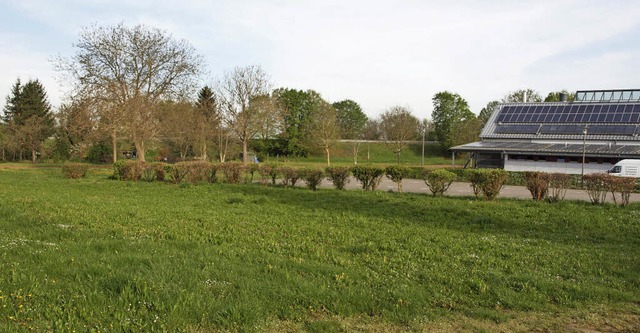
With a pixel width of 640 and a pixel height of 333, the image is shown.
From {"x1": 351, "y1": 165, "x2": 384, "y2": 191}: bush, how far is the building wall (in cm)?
2470

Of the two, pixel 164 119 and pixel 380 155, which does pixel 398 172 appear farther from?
pixel 380 155

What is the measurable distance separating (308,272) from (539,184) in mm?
12449

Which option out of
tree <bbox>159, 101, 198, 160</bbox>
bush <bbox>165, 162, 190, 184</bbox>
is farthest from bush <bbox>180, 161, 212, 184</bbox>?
tree <bbox>159, 101, 198, 160</bbox>

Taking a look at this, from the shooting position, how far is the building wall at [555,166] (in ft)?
118

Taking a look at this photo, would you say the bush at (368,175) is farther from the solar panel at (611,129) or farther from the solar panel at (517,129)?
the solar panel at (611,129)

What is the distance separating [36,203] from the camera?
37.3 feet

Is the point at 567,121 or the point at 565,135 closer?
the point at 565,135

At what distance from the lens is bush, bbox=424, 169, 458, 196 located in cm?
1594

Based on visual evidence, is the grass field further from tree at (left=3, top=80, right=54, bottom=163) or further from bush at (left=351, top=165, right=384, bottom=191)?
tree at (left=3, top=80, right=54, bottom=163)

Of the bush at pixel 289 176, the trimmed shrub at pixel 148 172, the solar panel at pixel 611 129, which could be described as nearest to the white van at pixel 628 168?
the solar panel at pixel 611 129

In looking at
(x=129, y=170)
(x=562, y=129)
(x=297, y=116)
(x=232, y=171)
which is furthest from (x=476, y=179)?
(x=297, y=116)

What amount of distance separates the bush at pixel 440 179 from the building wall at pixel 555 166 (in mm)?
24309

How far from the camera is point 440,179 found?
16000mm

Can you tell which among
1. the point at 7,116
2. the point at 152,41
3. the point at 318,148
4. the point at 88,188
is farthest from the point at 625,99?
the point at 7,116
